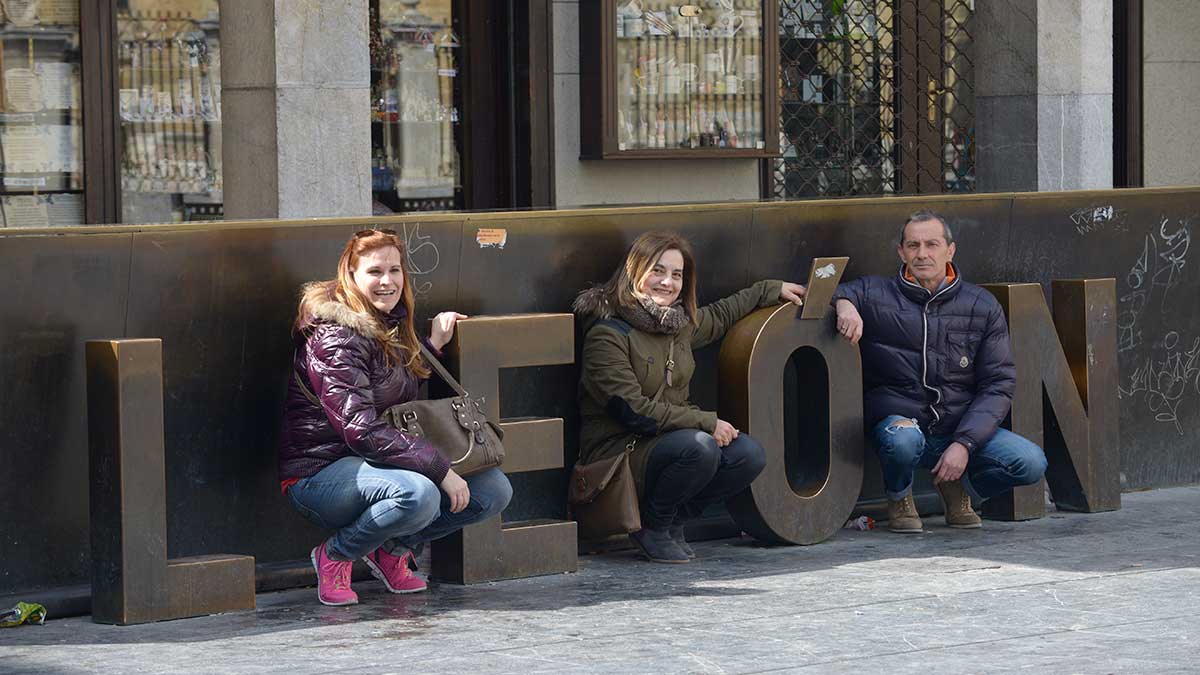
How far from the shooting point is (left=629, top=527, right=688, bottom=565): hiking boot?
25.8ft

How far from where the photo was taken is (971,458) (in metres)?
8.47

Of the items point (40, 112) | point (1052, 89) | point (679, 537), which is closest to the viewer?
point (679, 537)

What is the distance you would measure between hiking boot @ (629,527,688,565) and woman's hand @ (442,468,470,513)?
1.00 meters

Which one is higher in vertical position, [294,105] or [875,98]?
[875,98]

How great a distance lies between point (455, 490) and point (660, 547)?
3.69ft

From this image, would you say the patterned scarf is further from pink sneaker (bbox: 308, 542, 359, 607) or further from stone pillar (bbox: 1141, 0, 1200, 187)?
stone pillar (bbox: 1141, 0, 1200, 187)

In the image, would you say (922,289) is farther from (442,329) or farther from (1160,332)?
(442,329)

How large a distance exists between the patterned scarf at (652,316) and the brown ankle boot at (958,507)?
1517 millimetres

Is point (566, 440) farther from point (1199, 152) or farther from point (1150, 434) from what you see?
point (1199, 152)

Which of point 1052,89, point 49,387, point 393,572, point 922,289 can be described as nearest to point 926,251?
point 922,289

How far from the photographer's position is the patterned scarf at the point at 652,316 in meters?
7.78

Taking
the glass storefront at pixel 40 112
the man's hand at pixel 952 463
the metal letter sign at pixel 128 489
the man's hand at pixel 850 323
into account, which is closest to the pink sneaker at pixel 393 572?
the metal letter sign at pixel 128 489

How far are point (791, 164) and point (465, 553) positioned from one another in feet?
19.9

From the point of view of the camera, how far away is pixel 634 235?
815 cm
